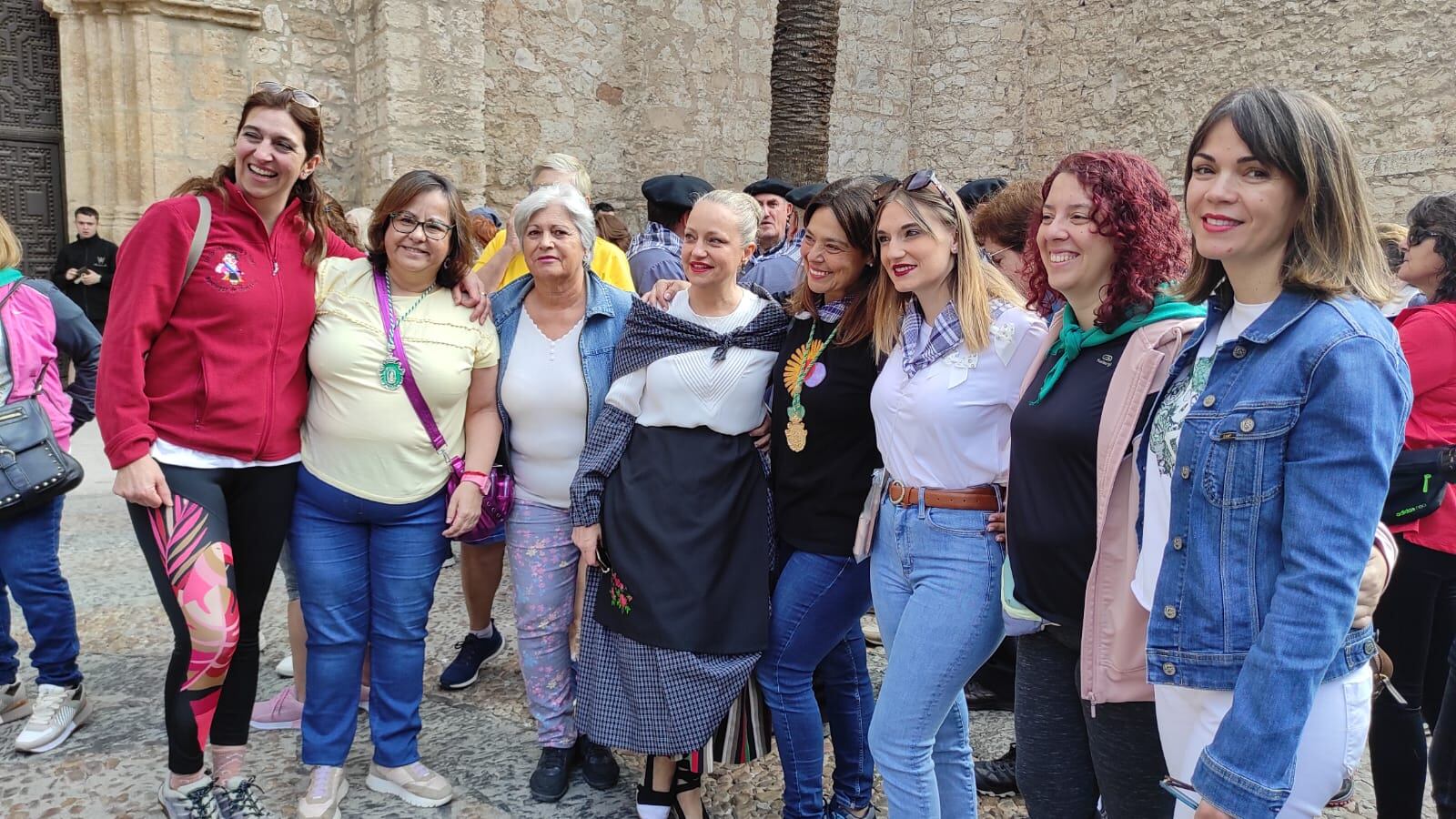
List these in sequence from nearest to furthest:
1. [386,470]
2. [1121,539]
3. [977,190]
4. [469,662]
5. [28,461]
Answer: [1121,539] → [386,470] → [28,461] → [469,662] → [977,190]

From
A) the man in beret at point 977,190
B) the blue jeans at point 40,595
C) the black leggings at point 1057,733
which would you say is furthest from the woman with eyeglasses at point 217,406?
the man in beret at point 977,190

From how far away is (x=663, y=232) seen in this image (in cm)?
466

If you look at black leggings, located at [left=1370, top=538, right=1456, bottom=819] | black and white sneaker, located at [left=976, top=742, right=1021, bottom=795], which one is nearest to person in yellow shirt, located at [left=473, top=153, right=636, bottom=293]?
black and white sneaker, located at [left=976, top=742, right=1021, bottom=795]

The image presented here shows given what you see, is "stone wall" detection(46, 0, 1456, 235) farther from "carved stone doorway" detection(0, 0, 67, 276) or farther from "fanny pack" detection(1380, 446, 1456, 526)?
"fanny pack" detection(1380, 446, 1456, 526)

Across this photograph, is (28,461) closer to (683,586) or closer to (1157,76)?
(683,586)

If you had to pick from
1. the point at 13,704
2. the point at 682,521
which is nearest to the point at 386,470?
the point at 682,521

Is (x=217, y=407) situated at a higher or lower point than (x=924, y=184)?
lower

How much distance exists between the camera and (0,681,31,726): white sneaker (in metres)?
3.44

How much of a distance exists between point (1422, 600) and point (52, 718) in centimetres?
451

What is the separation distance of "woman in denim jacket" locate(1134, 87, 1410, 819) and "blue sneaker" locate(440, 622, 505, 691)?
2.99 metres

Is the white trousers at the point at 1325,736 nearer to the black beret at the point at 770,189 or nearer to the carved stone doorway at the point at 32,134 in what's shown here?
the black beret at the point at 770,189

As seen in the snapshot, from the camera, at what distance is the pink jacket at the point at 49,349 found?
3307mm

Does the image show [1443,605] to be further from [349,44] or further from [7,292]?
[349,44]

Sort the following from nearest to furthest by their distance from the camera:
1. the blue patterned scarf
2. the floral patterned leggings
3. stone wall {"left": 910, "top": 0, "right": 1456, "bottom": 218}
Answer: the blue patterned scarf
the floral patterned leggings
stone wall {"left": 910, "top": 0, "right": 1456, "bottom": 218}
